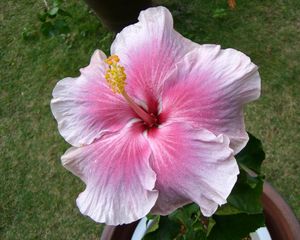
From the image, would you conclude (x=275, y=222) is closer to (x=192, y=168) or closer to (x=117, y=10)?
(x=192, y=168)

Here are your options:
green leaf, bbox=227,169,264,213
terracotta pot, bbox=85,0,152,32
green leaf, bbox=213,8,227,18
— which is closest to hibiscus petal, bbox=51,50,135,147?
green leaf, bbox=227,169,264,213

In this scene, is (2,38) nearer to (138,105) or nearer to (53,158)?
(53,158)

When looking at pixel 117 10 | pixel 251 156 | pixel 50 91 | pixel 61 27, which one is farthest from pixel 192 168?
pixel 61 27

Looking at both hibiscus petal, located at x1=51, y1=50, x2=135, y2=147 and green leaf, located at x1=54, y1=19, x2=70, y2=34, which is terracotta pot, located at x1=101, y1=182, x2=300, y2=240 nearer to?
hibiscus petal, located at x1=51, y1=50, x2=135, y2=147

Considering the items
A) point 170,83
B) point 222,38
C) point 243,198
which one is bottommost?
point 222,38

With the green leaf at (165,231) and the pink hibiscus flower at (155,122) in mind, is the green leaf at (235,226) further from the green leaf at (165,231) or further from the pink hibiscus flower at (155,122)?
the pink hibiscus flower at (155,122)

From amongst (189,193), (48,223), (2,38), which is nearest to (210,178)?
(189,193)
